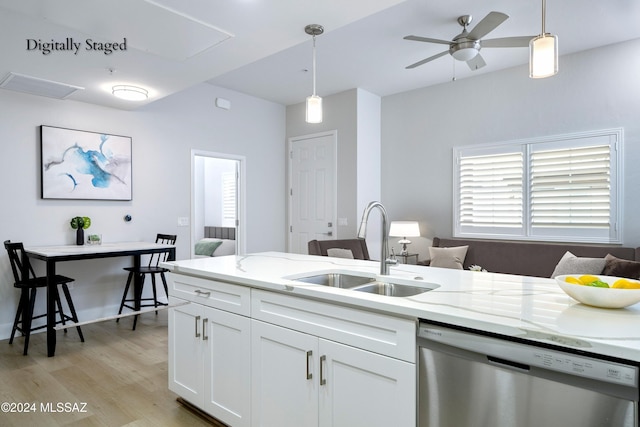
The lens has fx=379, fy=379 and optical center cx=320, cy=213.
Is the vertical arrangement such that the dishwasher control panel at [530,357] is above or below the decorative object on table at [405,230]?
below

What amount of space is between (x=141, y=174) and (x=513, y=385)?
14.6 feet

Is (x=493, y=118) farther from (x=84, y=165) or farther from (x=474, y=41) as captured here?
(x=84, y=165)

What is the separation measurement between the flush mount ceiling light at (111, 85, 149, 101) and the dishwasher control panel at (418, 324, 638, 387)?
142 inches

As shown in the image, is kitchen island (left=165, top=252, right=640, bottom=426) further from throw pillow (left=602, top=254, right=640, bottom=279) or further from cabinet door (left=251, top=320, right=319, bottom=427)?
throw pillow (left=602, top=254, right=640, bottom=279)

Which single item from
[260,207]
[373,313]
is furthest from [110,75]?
[373,313]

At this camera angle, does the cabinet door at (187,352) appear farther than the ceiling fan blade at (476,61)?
No

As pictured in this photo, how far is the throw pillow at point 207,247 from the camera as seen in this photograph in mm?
7061

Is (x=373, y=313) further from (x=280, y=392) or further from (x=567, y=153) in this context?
(x=567, y=153)

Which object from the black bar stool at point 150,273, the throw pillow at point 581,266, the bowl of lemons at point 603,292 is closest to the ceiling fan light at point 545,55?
the bowl of lemons at point 603,292

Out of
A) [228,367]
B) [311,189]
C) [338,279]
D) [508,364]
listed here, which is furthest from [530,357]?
[311,189]

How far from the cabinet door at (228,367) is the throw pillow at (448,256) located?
302 cm

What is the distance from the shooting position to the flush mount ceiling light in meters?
3.65

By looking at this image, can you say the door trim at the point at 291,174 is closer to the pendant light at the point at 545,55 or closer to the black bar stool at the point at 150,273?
the black bar stool at the point at 150,273

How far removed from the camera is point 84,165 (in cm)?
409
